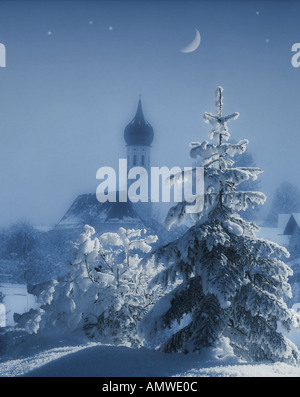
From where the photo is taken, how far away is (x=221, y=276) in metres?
8.05

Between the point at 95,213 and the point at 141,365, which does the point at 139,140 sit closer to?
the point at 95,213

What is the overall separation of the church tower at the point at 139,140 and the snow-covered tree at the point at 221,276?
6146cm

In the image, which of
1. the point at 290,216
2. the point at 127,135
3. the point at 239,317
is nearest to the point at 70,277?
the point at 239,317

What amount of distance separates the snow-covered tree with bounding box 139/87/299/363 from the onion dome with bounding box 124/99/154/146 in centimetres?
6140

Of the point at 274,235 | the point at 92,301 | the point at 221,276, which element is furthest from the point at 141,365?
the point at 274,235

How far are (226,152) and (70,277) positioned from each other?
529cm

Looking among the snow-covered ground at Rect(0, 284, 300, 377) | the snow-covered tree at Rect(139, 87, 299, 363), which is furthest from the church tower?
the snow-covered ground at Rect(0, 284, 300, 377)

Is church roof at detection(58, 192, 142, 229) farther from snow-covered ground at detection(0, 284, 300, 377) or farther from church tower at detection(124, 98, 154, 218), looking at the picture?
snow-covered ground at detection(0, 284, 300, 377)

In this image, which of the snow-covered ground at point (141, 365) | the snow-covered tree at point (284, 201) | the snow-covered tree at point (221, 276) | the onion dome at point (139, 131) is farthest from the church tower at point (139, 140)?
the snow-covered ground at point (141, 365)

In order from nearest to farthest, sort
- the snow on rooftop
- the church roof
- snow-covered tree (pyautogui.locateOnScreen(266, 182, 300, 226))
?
the snow on rooftop → snow-covered tree (pyautogui.locateOnScreen(266, 182, 300, 226)) → the church roof

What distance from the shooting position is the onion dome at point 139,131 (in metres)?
70.0

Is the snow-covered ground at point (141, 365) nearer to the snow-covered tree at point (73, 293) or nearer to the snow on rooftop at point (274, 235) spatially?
the snow-covered tree at point (73, 293)

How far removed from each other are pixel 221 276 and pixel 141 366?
5.99 ft

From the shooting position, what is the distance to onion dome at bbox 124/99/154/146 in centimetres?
7000
